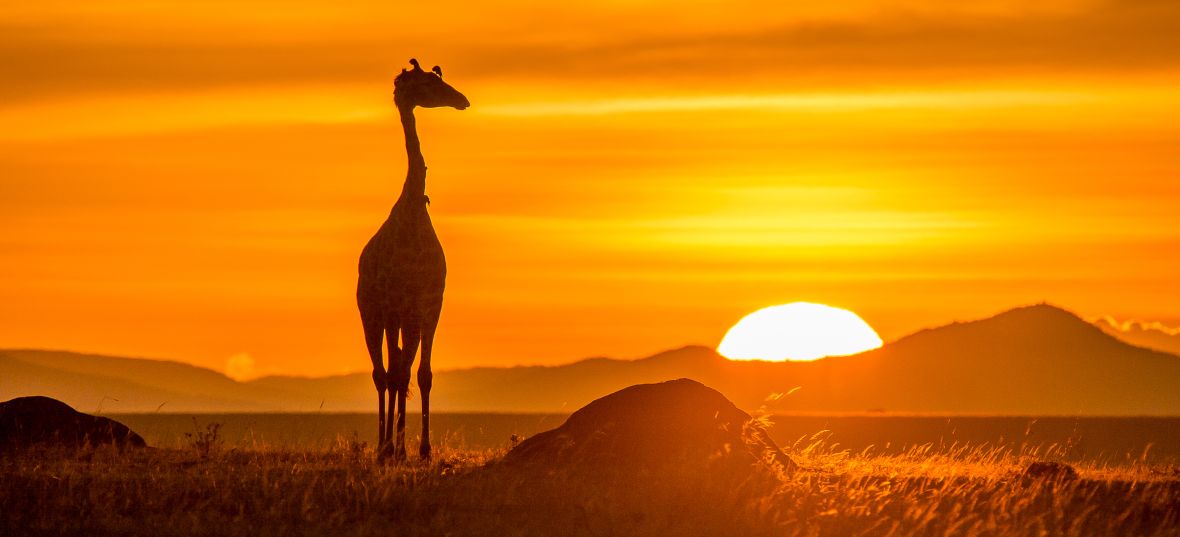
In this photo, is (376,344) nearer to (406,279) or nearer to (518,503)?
(406,279)

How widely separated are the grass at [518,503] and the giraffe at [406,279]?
195 centimetres

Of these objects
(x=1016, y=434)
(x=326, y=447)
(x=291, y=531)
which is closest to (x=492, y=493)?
(x=291, y=531)

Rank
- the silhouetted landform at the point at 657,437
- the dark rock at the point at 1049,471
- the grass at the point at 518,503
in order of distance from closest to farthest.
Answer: the grass at the point at 518,503 → the silhouetted landform at the point at 657,437 → the dark rock at the point at 1049,471

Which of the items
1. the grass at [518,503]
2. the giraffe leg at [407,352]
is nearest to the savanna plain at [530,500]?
the grass at [518,503]

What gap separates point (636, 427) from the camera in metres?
23.8

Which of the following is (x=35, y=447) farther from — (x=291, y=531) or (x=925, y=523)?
(x=925, y=523)

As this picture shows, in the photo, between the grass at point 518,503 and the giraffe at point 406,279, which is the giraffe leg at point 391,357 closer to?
the giraffe at point 406,279

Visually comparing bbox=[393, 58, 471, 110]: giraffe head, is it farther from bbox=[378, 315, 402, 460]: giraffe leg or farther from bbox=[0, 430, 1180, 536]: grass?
bbox=[0, 430, 1180, 536]: grass

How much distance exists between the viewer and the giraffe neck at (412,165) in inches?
993

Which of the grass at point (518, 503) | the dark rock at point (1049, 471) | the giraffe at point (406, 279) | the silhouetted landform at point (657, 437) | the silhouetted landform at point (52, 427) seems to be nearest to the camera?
the grass at point (518, 503)

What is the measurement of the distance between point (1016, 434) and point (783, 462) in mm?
55772

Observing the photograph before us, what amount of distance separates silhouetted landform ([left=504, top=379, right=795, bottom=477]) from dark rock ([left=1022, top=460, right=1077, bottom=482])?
11.5 ft

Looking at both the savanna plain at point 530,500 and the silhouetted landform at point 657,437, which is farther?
the silhouetted landform at point 657,437

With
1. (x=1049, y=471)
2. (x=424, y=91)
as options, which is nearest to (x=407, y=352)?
(x=424, y=91)
